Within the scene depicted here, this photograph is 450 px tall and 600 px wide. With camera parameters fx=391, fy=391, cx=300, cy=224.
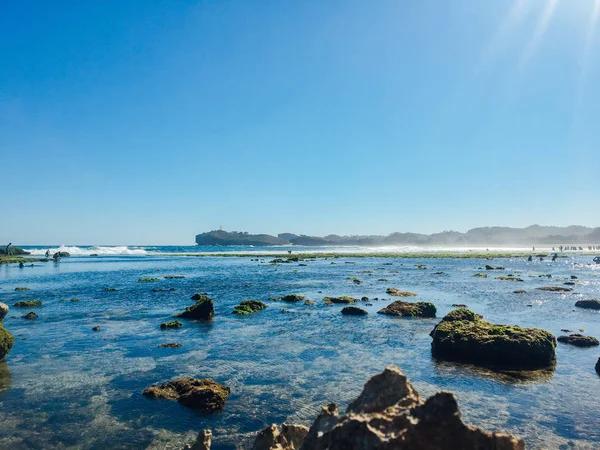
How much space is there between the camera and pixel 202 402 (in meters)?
17.7

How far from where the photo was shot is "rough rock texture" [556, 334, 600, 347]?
91.3 feet

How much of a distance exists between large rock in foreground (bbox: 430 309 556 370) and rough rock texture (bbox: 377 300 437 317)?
12.4 meters

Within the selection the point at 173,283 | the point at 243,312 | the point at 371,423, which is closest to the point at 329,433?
the point at 371,423

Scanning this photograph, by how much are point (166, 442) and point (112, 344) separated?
16.8m

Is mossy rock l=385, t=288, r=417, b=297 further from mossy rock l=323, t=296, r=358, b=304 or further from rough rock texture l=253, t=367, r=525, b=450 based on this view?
rough rock texture l=253, t=367, r=525, b=450

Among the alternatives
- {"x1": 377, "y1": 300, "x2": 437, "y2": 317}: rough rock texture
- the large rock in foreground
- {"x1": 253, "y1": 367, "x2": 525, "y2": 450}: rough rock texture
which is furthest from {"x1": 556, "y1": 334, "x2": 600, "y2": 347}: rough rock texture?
{"x1": 253, "y1": 367, "x2": 525, "y2": 450}: rough rock texture

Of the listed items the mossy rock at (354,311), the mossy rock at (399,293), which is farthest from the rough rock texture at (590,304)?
the mossy rock at (354,311)

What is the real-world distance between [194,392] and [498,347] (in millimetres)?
17641

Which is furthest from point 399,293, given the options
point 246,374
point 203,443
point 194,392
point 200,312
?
point 203,443

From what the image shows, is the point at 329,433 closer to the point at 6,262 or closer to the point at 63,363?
the point at 63,363

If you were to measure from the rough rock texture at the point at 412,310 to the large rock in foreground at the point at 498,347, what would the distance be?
40.8 feet

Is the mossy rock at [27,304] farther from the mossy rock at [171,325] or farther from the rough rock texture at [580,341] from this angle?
the rough rock texture at [580,341]

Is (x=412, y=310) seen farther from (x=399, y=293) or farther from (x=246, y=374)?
(x=246, y=374)

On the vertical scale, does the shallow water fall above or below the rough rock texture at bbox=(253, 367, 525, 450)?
below
